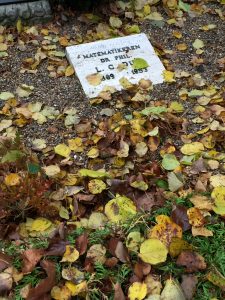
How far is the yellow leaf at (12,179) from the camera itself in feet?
8.68

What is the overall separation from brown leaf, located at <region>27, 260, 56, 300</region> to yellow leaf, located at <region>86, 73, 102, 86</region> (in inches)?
62.5

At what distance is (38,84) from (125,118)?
75cm

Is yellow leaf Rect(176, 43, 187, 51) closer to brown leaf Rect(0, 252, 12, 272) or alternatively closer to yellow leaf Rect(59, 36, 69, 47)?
yellow leaf Rect(59, 36, 69, 47)

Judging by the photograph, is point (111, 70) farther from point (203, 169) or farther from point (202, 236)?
A: point (202, 236)

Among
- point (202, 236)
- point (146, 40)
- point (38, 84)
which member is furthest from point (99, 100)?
point (202, 236)

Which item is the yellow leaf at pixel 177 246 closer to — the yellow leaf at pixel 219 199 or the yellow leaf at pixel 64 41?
the yellow leaf at pixel 219 199

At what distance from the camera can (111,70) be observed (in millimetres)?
3641

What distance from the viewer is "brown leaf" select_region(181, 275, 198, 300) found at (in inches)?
90.0

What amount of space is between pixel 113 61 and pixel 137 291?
1.96m

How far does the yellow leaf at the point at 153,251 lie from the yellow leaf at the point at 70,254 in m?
0.32

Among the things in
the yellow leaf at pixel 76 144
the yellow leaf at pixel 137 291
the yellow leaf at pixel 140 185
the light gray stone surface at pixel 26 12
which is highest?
the light gray stone surface at pixel 26 12

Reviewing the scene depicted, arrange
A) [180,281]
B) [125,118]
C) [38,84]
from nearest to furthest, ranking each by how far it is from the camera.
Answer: [180,281] → [125,118] → [38,84]

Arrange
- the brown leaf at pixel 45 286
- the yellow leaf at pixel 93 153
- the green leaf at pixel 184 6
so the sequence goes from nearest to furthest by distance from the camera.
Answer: the brown leaf at pixel 45 286, the yellow leaf at pixel 93 153, the green leaf at pixel 184 6

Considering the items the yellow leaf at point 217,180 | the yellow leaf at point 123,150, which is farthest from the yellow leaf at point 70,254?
the yellow leaf at point 217,180
